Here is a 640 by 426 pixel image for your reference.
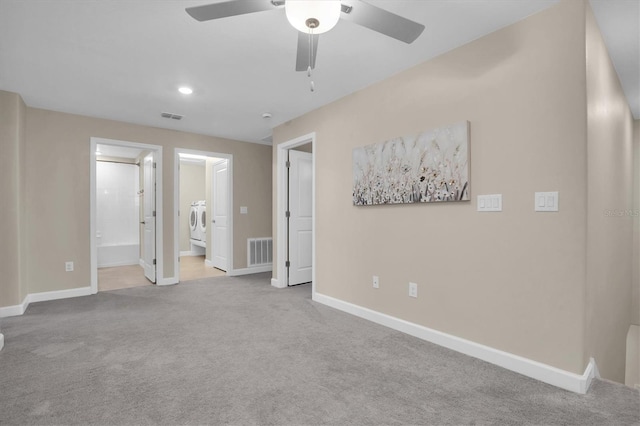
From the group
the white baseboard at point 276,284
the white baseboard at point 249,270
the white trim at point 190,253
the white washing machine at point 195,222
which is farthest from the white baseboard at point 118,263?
the white baseboard at point 276,284

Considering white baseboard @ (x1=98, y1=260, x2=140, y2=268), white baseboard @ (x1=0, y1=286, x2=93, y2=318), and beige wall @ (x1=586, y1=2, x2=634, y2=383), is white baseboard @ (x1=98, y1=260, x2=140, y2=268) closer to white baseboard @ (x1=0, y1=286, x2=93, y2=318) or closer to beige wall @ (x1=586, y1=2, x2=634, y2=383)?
white baseboard @ (x1=0, y1=286, x2=93, y2=318)

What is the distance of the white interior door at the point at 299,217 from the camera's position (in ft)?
15.4

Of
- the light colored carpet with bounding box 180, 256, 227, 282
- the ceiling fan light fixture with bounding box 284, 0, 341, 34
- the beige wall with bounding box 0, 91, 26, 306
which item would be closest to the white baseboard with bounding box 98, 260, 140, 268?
the light colored carpet with bounding box 180, 256, 227, 282

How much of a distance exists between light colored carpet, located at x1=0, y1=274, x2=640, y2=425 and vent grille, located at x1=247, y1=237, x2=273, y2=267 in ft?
8.26

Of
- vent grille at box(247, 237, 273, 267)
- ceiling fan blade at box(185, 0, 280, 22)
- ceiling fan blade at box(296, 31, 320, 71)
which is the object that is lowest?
vent grille at box(247, 237, 273, 267)

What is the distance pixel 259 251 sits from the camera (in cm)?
595

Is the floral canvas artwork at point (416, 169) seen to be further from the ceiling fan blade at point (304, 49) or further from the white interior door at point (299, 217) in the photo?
the white interior door at point (299, 217)

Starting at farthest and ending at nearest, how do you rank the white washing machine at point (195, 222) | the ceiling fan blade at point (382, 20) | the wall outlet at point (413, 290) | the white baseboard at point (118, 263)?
the white washing machine at point (195, 222)
the white baseboard at point (118, 263)
the wall outlet at point (413, 290)
the ceiling fan blade at point (382, 20)

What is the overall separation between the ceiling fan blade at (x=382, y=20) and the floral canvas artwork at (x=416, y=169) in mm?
993

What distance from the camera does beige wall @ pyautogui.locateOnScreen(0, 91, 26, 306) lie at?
11.1 feet

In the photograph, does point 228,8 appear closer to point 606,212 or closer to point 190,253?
point 606,212

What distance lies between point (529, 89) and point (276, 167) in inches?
128

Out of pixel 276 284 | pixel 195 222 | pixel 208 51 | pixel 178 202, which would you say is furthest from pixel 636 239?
pixel 195 222

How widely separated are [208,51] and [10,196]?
2.74 meters
